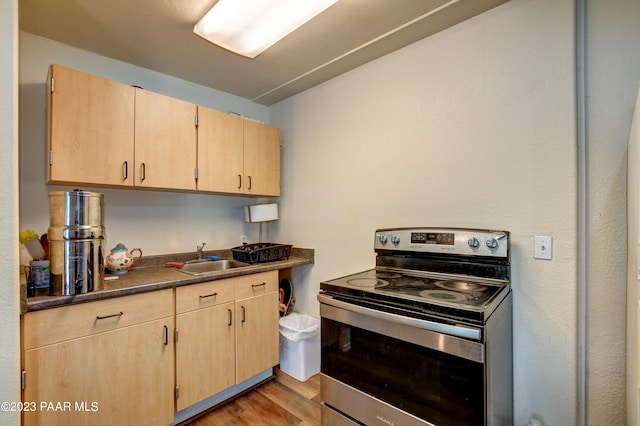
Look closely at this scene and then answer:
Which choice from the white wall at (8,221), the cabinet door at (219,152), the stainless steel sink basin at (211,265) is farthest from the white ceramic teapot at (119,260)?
the white wall at (8,221)

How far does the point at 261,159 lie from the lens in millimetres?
2566

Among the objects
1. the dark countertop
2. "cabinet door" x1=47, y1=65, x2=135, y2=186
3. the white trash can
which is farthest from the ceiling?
the white trash can

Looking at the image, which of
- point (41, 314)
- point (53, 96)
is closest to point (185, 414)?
point (41, 314)

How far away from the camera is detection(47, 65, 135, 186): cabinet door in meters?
1.61

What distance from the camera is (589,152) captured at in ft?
4.58

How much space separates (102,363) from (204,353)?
1.78ft

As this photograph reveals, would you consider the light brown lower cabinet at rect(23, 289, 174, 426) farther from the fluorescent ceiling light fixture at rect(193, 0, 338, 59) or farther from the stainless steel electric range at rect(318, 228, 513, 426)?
the fluorescent ceiling light fixture at rect(193, 0, 338, 59)

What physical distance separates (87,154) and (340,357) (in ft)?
5.92

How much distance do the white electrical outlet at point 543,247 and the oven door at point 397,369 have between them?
2.28 feet

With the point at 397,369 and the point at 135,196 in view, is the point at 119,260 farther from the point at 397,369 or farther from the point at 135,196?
the point at 397,369

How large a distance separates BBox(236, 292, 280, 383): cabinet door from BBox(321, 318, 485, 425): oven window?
0.76 meters

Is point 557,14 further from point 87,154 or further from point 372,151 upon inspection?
point 87,154

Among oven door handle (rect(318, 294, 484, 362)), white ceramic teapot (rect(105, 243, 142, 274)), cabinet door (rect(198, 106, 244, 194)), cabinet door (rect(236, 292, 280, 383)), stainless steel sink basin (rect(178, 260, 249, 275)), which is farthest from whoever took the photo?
stainless steel sink basin (rect(178, 260, 249, 275))

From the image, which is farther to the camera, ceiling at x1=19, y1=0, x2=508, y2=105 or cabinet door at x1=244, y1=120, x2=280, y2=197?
cabinet door at x1=244, y1=120, x2=280, y2=197
